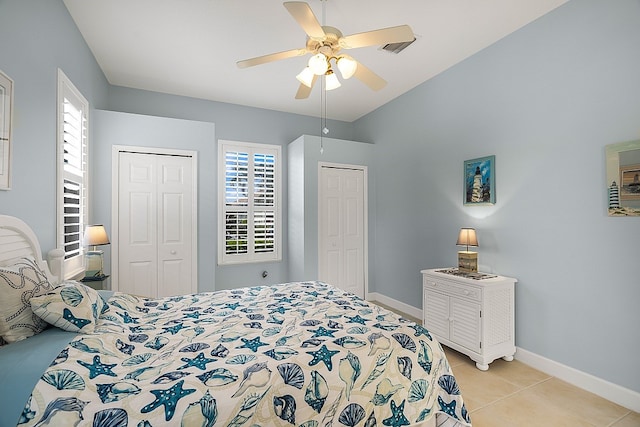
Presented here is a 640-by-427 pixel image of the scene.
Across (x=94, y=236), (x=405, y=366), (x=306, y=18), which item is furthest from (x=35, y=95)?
(x=405, y=366)

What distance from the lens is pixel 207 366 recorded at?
128 centimetres

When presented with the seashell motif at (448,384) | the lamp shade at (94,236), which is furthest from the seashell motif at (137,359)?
the lamp shade at (94,236)

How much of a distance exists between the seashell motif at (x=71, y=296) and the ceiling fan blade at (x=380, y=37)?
2.05m

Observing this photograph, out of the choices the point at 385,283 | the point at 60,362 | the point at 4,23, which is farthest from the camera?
the point at 385,283

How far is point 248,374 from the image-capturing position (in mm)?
1239

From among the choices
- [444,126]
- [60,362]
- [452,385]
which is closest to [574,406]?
[452,385]

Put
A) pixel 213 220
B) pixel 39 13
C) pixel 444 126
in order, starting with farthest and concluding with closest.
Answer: pixel 213 220 → pixel 444 126 → pixel 39 13

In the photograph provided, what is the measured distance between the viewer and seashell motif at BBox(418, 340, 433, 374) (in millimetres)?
1574

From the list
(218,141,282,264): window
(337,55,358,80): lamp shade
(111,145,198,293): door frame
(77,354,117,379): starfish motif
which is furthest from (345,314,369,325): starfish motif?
(218,141,282,264): window

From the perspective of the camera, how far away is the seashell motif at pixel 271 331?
164 centimetres

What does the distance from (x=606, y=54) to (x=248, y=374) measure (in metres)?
3.13

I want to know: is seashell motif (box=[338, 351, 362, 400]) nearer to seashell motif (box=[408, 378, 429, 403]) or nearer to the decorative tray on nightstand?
seashell motif (box=[408, 378, 429, 403])

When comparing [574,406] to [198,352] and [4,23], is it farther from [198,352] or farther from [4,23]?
[4,23]

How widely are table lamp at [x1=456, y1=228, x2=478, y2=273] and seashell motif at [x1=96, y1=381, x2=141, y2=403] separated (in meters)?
2.76
